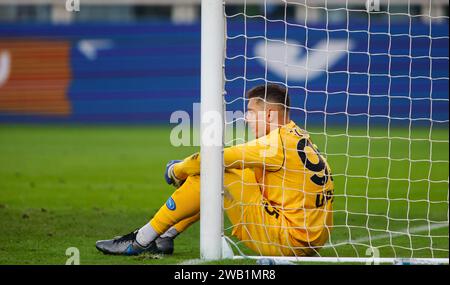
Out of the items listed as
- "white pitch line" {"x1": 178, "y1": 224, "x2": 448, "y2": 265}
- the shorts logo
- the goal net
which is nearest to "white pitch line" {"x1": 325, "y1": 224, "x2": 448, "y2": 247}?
"white pitch line" {"x1": 178, "y1": 224, "x2": 448, "y2": 265}

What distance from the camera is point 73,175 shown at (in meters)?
11.3

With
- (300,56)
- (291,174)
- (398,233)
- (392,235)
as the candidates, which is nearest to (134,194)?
(392,235)

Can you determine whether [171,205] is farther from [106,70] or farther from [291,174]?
[106,70]

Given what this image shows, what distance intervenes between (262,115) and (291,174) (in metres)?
0.45

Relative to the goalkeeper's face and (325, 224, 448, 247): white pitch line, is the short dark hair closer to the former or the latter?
the goalkeeper's face

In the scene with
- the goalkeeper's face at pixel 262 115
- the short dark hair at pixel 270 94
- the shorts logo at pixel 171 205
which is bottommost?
the shorts logo at pixel 171 205

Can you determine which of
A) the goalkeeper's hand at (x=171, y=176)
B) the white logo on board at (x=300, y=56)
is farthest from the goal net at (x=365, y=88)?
the goalkeeper's hand at (x=171, y=176)

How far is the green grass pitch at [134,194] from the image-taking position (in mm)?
6520

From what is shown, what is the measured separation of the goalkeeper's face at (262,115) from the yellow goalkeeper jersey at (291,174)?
0.36ft

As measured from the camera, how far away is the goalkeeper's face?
591 cm

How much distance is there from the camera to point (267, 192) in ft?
19.4

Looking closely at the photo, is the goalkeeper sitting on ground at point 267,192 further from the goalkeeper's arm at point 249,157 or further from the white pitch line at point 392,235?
the white pitch line at point 392,235
